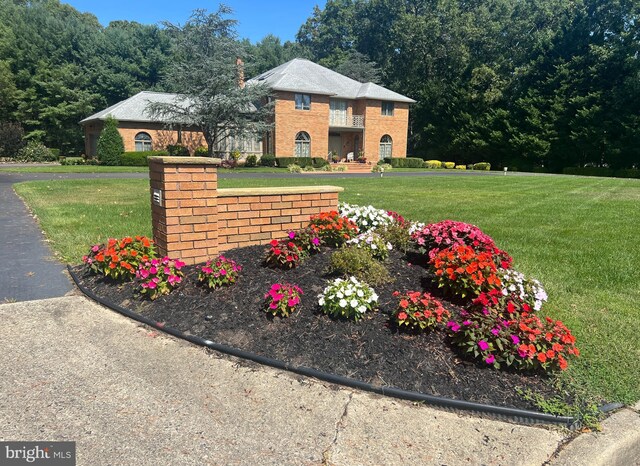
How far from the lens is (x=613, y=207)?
1070cm

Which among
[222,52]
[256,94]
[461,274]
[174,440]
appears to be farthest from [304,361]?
[222,52]

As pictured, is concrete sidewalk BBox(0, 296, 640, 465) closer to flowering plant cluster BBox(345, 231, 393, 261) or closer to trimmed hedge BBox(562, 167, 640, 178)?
flowering plant cluster BBox(345, 231, 393, 261)

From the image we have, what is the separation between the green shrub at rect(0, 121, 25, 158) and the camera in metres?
33.8

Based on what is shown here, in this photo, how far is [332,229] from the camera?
15.6 feet

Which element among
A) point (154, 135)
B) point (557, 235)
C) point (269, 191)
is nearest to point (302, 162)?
point (154, 135)

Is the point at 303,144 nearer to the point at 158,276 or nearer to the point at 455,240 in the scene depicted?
the point at 455,240

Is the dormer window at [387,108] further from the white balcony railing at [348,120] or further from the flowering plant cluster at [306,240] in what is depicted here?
the flowering plant cluster at [306,240]

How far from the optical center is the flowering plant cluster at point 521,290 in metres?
3.64

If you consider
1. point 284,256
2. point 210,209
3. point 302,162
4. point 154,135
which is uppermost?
point 154,135

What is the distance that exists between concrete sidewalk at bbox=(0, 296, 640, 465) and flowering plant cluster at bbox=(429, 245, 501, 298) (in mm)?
1290

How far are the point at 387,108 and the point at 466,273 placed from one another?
111ft

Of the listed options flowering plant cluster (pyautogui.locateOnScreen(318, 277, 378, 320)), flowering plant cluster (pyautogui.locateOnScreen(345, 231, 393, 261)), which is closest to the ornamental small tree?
flowering plant cluster (pyautogui.locateOnScreen(345, 231, 393, 261))

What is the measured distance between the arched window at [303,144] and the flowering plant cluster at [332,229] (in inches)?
1113

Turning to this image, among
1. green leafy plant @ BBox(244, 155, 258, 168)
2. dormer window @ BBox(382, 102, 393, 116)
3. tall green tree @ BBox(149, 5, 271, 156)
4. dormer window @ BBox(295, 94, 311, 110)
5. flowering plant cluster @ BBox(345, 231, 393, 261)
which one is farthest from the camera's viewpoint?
dormer window @ BBox(382, 102, 393, 116)
